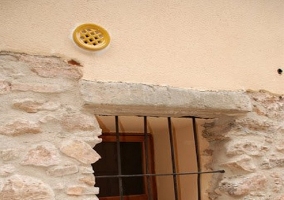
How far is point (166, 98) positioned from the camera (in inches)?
56.8

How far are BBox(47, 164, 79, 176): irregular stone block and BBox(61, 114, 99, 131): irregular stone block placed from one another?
0.15m

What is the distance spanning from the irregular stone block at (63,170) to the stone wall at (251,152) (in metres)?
Answer: 0.79

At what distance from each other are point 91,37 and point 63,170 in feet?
1.88

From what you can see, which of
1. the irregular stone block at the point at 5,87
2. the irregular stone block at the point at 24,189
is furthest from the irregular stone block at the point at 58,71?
the irregular stone block at the point at 24,189

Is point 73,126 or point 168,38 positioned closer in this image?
point 73,126

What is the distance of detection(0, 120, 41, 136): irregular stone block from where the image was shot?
1171 millimetres

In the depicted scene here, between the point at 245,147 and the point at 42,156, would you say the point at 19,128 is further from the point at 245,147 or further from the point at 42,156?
the point at 245,147

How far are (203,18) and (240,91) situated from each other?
428mm

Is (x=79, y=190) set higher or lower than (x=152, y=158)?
lower

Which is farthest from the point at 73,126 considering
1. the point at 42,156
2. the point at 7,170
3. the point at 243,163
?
the point at 243,163

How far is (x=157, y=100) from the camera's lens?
1418 mm

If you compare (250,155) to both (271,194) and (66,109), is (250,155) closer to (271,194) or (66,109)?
(271,194)

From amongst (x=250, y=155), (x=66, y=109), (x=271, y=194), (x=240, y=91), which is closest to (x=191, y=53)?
(x=240, y=91)

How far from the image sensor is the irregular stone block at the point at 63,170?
120cm
